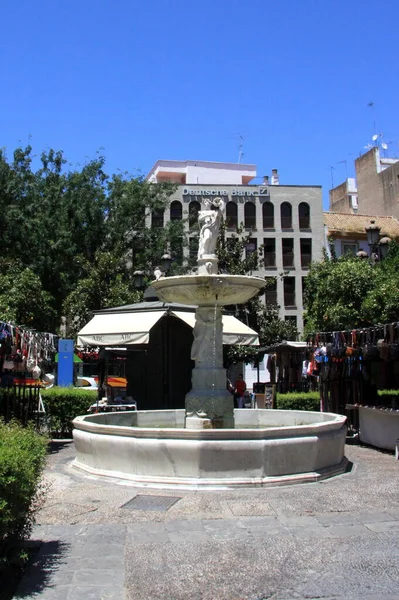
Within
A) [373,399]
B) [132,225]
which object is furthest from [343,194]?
[373,399]

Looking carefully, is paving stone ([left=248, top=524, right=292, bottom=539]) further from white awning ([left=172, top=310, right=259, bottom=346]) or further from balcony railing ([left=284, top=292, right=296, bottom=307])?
balcony railing ([left=284, top=292, right=296, bottom=307])

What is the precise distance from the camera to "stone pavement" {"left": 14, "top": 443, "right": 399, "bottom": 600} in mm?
4234

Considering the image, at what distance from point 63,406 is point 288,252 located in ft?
104

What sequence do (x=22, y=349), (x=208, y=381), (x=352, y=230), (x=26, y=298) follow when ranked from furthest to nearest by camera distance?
1. (x=352, y=230)
2. (x=26, y=298)
3. (x=22, y=349)
4. (x=208, y=381)

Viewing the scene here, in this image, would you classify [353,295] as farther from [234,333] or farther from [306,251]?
[306,251]

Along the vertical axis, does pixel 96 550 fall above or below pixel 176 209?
below

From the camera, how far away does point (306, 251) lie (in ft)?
142

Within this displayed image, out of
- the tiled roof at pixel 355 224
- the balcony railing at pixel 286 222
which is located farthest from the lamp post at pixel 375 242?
the balcony railing at pixel 286 222

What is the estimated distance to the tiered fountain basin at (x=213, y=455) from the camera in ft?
24.7

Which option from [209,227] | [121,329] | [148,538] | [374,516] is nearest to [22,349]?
[121,329]

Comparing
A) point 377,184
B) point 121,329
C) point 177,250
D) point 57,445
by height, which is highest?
point 377,184

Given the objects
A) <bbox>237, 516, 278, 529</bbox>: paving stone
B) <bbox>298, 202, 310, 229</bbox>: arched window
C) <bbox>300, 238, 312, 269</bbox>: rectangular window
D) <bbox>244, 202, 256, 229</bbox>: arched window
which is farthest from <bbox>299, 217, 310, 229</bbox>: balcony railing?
<bbox>237, 516, 278, 529</bbox>: paving stone

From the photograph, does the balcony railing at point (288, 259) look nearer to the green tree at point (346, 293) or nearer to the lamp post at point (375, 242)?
the green tree at point (346, 293)

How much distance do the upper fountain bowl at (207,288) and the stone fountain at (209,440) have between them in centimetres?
2
